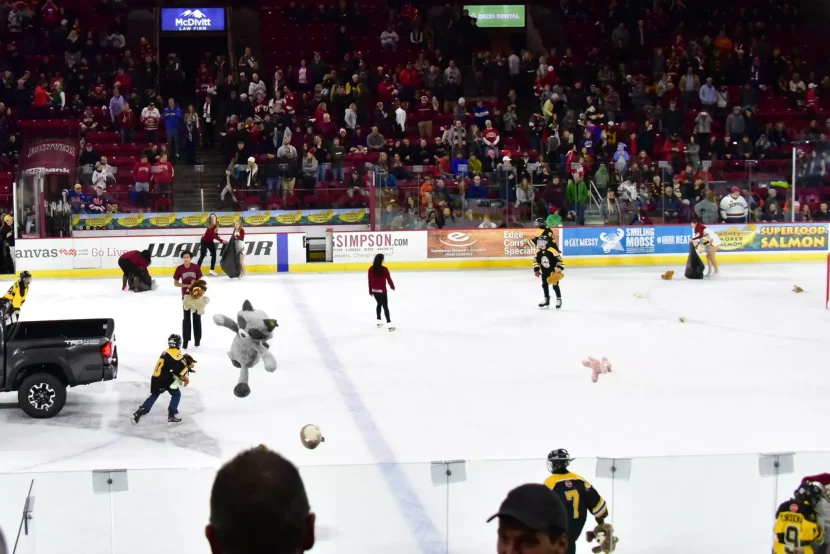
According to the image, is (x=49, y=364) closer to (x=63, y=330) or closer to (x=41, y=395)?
(x=41, y=395)

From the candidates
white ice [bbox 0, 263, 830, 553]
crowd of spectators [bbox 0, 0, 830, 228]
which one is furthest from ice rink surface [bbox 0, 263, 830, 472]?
crowd of spectators [bbox 0, 0, 830, 228]

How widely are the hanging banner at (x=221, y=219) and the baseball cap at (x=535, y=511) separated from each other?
21.4m

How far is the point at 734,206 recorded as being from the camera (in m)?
24.6

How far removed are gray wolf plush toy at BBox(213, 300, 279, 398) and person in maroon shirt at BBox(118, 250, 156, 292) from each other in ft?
27.8

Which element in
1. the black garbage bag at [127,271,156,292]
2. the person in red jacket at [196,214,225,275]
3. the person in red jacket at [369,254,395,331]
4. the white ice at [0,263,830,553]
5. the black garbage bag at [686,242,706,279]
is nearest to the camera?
the white ice at [0,263,830,553]

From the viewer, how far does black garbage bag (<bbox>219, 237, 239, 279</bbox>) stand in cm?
2259

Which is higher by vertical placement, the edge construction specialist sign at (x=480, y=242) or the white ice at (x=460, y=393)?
the edge construction specialist sign at (x=480, y=242)

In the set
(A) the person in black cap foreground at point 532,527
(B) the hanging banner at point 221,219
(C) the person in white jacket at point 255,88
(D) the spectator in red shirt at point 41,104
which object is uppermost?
(C) the person in white jacket at point 255,88

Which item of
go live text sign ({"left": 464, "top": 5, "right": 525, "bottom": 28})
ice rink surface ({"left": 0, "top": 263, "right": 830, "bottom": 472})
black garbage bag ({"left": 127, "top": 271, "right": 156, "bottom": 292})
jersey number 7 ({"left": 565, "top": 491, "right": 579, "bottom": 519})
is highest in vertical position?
go live text sign ({"left": 464, "top": 5, "right": 525, "bottom": 28})

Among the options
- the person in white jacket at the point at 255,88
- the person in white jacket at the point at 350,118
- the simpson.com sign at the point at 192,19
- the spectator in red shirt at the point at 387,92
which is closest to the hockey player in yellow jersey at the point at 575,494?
the person in white jacket at the point at 350,118

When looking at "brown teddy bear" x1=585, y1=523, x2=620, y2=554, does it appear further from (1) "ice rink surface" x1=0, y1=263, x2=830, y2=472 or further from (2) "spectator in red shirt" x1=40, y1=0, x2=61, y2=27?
(2) "spectator in red shirt" x1=40, y1=0, x2=61, y2=27

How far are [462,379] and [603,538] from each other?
6870 mm

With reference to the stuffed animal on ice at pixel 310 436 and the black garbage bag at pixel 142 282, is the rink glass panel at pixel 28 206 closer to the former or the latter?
the black garbage bag at pixel 142 282

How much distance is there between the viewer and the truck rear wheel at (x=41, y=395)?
11.2 meters
